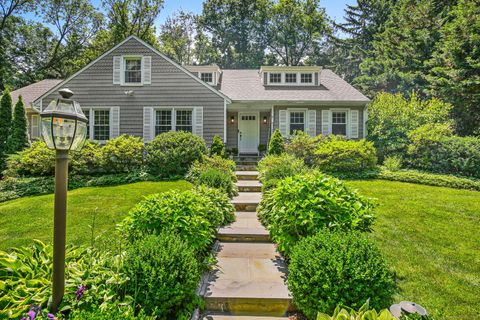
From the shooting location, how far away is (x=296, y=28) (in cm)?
2725

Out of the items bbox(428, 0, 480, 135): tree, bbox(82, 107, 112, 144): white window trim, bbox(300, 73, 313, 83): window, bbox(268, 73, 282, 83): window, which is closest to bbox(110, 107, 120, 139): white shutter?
bbox(82, 107, 112, 144): white window trim

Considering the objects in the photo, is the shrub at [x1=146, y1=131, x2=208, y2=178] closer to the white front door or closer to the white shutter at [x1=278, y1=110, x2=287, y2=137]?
the white front door

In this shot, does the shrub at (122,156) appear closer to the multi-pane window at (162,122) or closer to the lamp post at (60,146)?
the multi-pane window at (162,122)

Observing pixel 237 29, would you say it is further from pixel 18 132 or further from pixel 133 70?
pixel 18 132

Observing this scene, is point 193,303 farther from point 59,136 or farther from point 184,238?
point 59,136

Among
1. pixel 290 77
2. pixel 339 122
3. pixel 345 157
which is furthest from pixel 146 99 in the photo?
pixel 339 122

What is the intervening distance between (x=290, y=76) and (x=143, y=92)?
25.4 feet

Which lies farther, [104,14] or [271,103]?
[104,14]

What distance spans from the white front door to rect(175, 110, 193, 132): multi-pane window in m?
3.08

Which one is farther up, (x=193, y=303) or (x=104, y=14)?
(x=104, y=14)

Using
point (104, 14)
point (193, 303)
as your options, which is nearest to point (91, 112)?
point (193, 303)

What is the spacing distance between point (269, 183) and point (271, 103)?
7.57 m

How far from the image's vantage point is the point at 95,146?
10789 millimetres

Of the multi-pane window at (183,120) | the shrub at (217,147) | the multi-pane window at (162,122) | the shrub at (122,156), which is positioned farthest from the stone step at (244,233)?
the multi-pane window at (162,122)
